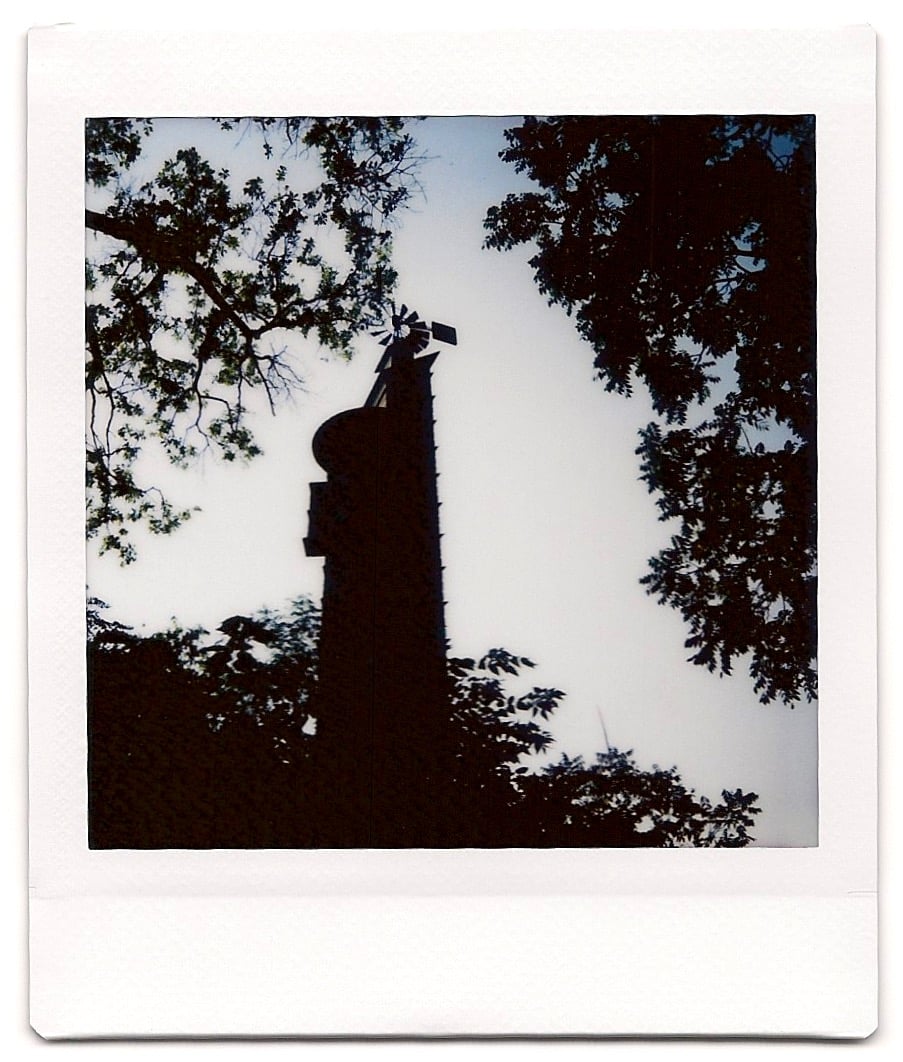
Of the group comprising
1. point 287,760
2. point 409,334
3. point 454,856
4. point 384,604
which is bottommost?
point 454,856

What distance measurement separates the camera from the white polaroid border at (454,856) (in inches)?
46.4

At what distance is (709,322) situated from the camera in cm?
119

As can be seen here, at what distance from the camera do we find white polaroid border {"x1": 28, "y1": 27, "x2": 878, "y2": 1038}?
1.18 m

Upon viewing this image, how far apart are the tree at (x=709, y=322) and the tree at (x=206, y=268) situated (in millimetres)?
196

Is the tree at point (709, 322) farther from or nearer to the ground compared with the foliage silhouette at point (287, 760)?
farther from the ground

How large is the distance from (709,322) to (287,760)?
79 cm

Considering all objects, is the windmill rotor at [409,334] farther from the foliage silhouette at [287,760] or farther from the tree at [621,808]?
the tree at [621,808]

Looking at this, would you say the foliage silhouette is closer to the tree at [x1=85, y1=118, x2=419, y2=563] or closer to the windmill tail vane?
the tree at [x1=85, y1=118, x2=419, y2=563]

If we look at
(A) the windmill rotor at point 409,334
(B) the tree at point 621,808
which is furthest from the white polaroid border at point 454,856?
(A) the windmill rotor at point 409,334

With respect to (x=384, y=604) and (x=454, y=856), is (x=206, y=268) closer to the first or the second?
(x=384, y=604)

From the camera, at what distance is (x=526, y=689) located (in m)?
1.17

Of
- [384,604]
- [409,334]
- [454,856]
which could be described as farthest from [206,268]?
Result: [454,856]

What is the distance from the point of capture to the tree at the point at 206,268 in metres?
1.18

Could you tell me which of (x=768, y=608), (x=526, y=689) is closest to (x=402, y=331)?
(x=526, y=689)
